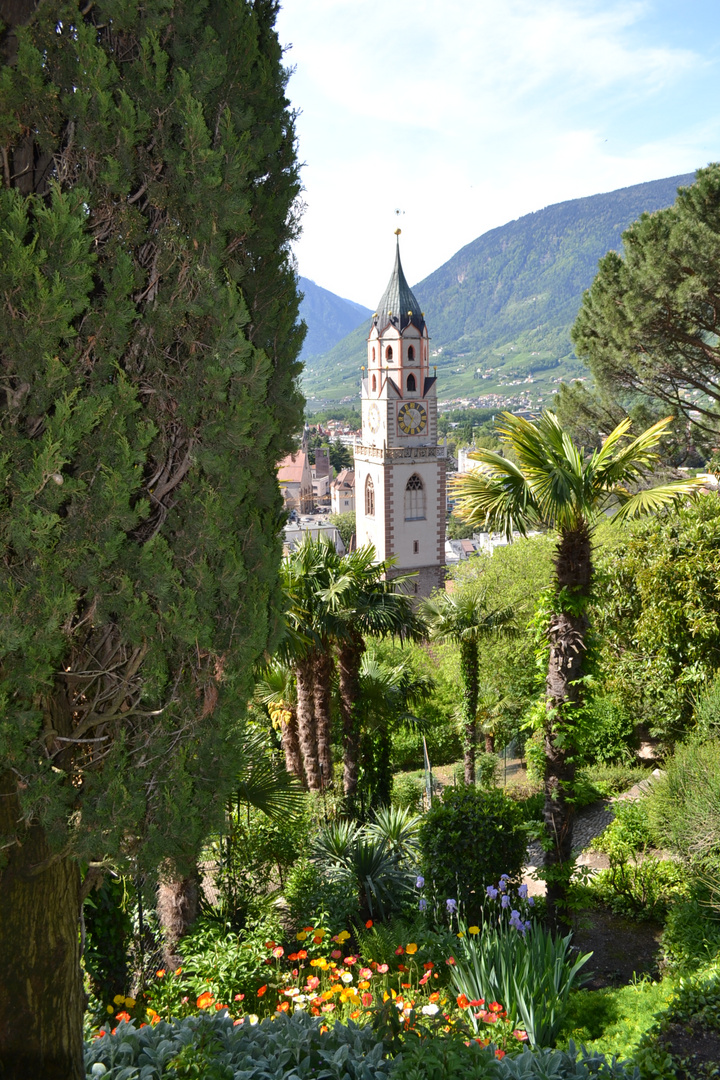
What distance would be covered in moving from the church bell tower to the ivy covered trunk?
1129 inches

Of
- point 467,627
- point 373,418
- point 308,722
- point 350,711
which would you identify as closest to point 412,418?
point 373,418

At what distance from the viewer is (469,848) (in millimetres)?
7395

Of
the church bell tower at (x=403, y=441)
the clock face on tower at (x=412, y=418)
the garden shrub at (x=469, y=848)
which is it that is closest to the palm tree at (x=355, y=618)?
the garden shrub at (x=469, y=848)

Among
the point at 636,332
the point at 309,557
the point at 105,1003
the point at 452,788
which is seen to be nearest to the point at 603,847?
the point at 452,788

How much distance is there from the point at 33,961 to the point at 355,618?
6223 millimetres

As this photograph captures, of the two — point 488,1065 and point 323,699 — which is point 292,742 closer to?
point 323,699

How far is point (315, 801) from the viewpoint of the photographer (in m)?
9.62

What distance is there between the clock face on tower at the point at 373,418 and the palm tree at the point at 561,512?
98.0 feet

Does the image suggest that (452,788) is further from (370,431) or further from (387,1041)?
(370,431)

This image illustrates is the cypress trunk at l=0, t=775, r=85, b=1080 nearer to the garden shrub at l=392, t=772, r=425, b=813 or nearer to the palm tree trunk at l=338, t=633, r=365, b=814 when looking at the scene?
the palm tree trunk at l=338, t=633, r=365, b=814

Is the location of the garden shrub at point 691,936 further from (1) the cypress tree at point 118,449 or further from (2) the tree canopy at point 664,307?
(2) the tree canopy at point 664,307

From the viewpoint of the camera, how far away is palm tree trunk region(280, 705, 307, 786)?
1059 centimetres

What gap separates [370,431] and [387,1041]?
35.3m

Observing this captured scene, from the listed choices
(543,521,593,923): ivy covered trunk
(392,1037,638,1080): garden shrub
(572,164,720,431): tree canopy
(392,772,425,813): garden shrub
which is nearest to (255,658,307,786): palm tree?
(392,772,425,813): garden shrub
